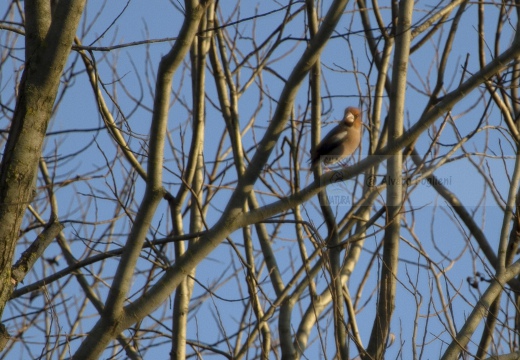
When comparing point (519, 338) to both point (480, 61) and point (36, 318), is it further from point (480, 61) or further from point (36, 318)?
point (36, 318)

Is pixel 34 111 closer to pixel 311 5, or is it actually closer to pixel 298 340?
pixel 311 5

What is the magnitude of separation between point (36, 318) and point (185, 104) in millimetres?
2221

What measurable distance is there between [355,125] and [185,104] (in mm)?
1672

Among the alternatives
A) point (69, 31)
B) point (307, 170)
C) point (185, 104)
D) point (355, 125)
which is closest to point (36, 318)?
point (185, 104)

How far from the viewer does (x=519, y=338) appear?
429 centimetres

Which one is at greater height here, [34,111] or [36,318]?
[36,318]

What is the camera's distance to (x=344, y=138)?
643cm

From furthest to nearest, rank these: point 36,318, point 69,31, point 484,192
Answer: point 36,318 → point 484,192 → point 69,31

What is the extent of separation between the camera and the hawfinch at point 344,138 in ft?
19.8

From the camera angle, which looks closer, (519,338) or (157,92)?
(157,92)

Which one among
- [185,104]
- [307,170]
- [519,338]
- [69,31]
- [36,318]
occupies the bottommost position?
[519,338]

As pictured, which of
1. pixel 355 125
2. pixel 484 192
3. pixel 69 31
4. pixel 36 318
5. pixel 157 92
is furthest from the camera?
pixel 355 125

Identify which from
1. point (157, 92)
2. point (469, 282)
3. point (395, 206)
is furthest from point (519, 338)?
point (157, 92)

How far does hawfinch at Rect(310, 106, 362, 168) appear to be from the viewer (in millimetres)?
6032
